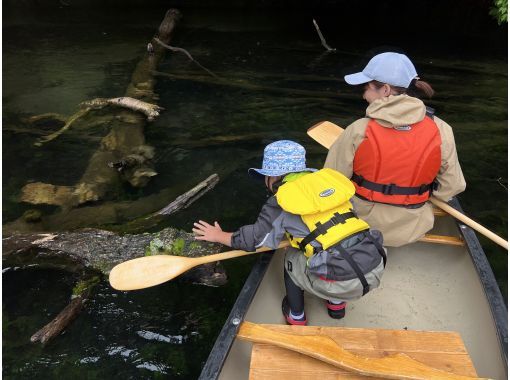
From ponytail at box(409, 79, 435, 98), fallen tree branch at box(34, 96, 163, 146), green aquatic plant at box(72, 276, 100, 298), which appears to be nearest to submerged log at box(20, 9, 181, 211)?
fallen tree branch at box(34, 96, 163, 146)

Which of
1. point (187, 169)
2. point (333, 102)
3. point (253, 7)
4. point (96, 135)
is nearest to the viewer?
point (187, 169)

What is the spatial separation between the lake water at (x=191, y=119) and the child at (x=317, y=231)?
1.51 m

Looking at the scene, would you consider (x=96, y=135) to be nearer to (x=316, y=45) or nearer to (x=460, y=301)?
(x=460, y=301)

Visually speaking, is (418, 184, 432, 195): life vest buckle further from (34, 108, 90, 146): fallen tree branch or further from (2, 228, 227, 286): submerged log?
(34, 108, 90, 146): fallen tree branch

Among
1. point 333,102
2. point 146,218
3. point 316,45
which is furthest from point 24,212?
point 316,45

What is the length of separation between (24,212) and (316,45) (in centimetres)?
848

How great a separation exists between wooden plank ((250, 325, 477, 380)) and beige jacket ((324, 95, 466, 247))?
0.83m

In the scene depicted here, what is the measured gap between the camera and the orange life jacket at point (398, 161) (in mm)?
2912

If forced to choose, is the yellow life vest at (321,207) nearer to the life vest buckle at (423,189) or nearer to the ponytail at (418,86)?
the life vest buckle at (423,189)

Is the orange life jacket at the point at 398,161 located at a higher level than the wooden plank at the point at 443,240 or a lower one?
higher

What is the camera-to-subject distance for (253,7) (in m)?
14.6

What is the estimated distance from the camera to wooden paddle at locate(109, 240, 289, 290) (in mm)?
3162

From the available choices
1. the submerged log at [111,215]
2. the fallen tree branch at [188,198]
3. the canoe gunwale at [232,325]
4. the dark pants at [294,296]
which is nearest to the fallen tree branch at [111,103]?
the submerged log at [111,215]

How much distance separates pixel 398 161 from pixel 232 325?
4.86ft
